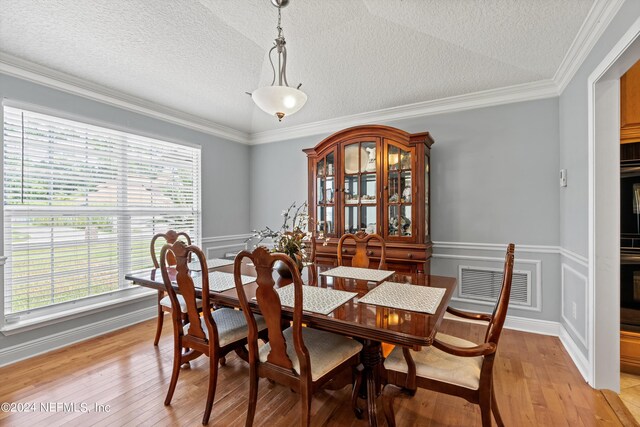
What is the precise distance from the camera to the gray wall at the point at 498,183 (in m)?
2.89

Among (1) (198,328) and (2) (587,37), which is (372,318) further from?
(2) (587,37)

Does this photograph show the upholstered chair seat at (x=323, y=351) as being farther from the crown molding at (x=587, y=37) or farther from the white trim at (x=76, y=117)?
the white trim at (x=76, y=117)

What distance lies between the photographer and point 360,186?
3379 mm

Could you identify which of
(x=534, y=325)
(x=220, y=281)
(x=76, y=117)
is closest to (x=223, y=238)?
(x=76, y=117)

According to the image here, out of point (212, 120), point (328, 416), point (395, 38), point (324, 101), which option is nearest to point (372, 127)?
point (324, 101)

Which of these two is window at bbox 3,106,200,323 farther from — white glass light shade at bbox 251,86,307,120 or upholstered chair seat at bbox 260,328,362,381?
upholstered chair seat at bbox 260,328,362,381

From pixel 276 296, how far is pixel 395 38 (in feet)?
6.76

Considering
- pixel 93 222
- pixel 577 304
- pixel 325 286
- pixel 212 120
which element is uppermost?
pixel 212 120

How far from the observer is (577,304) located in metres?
2.37

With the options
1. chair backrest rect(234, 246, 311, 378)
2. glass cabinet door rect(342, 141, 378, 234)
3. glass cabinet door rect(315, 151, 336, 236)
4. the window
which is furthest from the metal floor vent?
the window

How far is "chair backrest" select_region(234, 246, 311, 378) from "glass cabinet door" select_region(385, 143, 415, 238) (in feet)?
6.44

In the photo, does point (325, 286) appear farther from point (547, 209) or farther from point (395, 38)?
point (547, 209)

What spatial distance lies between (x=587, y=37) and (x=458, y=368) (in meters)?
2.37

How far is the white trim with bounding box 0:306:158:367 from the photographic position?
243cm
